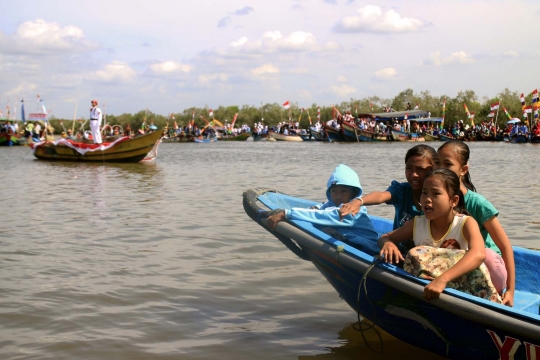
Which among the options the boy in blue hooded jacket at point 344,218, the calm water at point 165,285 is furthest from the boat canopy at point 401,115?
the boy in blue hooded jacket at point 344,218

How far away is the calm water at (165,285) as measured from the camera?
4.02 m

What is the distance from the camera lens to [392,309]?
11.7ft

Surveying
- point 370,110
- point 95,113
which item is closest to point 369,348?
point 95,113

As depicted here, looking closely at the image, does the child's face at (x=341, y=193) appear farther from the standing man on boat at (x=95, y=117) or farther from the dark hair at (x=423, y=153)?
the standing man on boat at (x=95, y=117)

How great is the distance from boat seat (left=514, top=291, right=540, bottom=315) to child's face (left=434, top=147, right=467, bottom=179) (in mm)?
834

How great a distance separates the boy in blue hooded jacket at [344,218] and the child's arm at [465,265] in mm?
963

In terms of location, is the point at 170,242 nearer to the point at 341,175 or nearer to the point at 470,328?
the point at 341,175

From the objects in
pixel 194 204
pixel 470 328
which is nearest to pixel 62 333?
pixel 470 328

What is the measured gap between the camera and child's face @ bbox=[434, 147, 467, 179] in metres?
3.72

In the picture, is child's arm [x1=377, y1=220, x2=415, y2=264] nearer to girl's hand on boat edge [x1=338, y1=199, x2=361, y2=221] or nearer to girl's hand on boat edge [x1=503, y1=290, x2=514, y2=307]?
girl's hand on boat edge [x1=338, y1=199, x2=361, y2=221]

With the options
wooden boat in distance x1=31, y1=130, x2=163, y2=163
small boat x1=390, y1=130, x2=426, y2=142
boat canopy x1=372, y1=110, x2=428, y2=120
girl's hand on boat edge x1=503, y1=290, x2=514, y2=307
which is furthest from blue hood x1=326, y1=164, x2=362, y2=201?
boat canopy x1=372, y1=110, x2=428, y2=120

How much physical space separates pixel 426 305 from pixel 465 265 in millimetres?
319

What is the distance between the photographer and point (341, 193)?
4.17m

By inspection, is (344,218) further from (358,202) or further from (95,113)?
(95,113)
